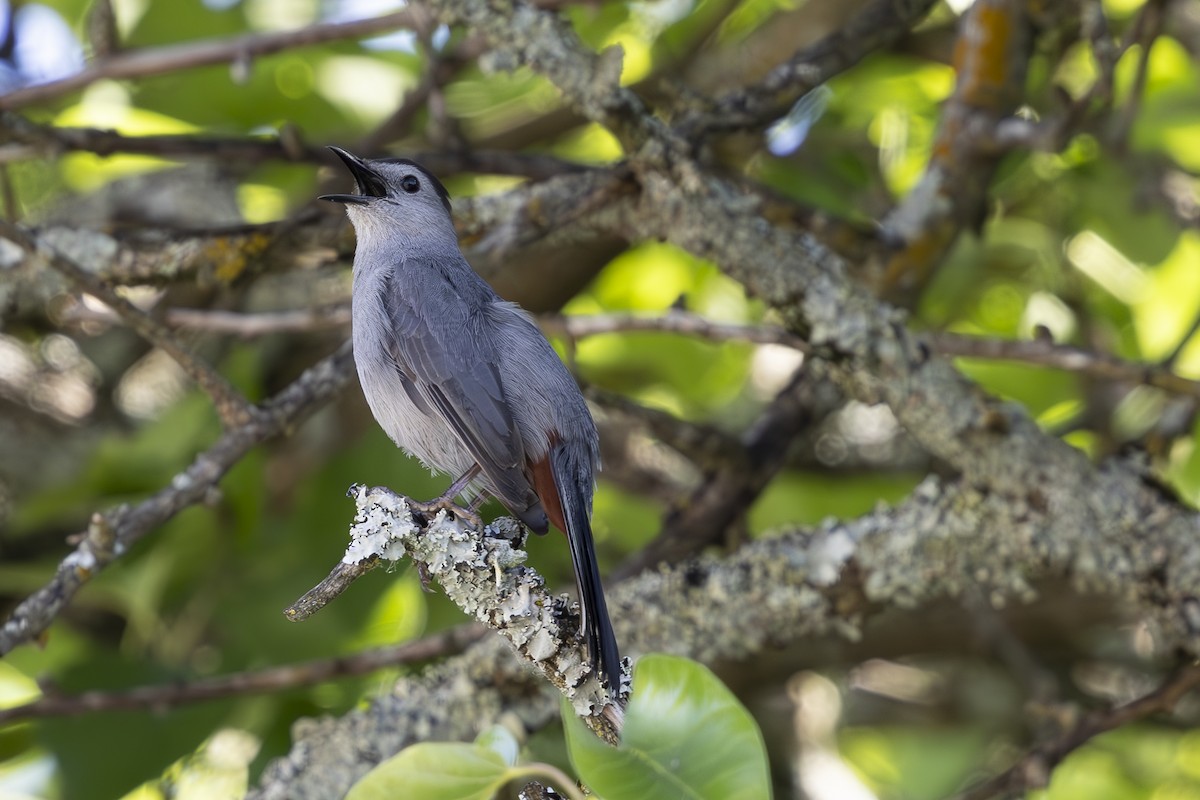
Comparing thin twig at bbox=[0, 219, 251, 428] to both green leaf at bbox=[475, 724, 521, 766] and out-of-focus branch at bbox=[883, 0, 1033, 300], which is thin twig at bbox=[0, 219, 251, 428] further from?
out-of-focus branch at bbox=[883, 0, 1033, 300]

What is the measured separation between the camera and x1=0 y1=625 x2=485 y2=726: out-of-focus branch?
3.32 m

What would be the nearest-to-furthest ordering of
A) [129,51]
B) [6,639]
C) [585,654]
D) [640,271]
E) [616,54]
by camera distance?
[585,654] → [6,639] → [616,54] → [129,51] → [640,271]

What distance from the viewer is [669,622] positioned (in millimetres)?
3244

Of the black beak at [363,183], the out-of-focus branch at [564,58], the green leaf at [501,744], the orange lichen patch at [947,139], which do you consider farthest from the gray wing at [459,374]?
the orange lichen patch at [947,139]

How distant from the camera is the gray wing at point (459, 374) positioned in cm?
276

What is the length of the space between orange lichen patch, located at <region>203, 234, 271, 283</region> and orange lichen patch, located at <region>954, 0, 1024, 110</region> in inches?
83.0

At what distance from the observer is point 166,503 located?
285 cm

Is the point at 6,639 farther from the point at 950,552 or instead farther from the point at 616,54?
the point at 950,552

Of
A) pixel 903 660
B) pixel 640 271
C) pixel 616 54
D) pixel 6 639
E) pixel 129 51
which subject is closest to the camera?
pixel 6 639

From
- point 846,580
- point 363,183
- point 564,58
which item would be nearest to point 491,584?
point 846,580

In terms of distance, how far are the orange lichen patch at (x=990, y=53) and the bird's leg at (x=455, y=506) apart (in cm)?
196

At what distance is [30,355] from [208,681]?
1989 mm

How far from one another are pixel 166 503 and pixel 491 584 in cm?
102

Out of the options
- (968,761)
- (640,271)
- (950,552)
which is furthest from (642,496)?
(950,552)
